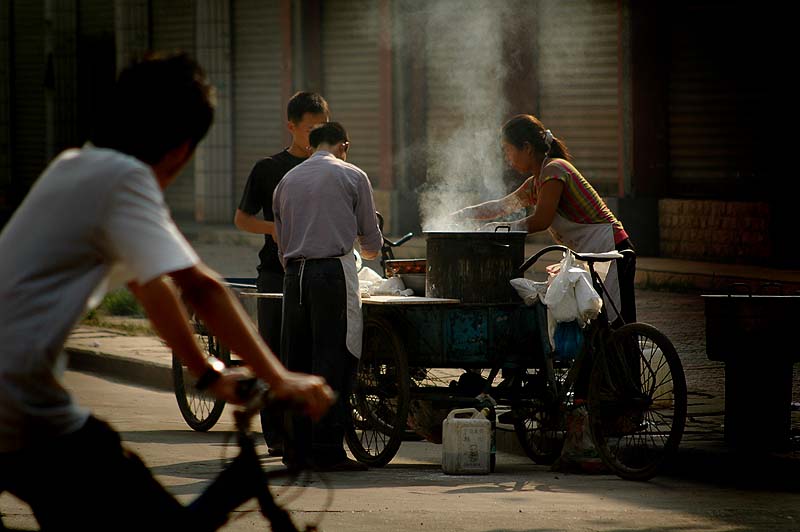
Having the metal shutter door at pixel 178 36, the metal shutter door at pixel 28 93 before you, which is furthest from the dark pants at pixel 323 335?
the metal shutter door at pixel 28 93

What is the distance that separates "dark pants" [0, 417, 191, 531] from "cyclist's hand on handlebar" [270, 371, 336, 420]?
0.34 m

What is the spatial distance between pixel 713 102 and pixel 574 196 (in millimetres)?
9508

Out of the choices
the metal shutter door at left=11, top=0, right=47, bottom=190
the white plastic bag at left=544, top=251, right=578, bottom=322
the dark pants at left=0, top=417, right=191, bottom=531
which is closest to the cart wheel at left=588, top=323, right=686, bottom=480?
the white plastic bag at left=544, top=251, right=578, bottom=322

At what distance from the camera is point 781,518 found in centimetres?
650

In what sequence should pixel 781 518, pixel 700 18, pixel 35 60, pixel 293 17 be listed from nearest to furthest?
1. pixel 781 518
2. pixel 700 18
3. pixel 293 17
4. pixel 35 60

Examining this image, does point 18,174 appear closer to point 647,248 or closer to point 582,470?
point 647,248

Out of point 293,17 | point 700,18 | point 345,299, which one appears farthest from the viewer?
point 293,17

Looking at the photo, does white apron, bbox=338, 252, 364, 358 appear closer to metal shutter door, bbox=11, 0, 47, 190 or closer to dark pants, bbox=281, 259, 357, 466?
dark pants, bbox=281, 259, 357, 466

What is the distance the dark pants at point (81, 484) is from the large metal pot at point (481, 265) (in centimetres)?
503

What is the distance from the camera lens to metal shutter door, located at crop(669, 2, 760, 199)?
16.9 metres

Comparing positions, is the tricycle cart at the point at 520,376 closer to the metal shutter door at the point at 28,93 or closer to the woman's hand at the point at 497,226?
the woman's hand at the point at 497,226

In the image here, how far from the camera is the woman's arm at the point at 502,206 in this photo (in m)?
8.79

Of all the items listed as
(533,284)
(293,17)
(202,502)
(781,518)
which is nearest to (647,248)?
(293,17)

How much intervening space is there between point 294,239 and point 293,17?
1494 cm
